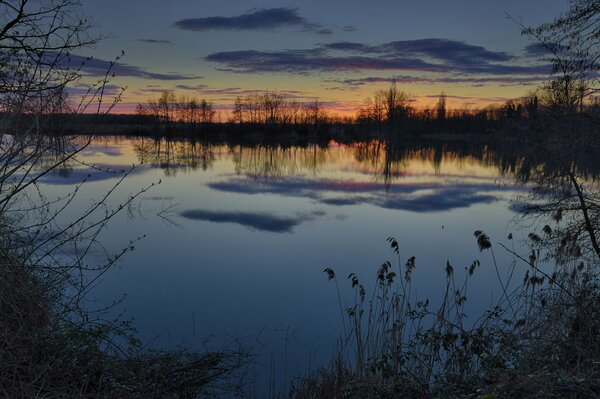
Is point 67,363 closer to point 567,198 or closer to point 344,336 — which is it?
point 344,336

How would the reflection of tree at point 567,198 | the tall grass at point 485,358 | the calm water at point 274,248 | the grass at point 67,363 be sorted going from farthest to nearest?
the reflection of tree at point 567,198 < the calm water at point 274,248 < the grass at point 67,363 < the tall grass at point 485,358

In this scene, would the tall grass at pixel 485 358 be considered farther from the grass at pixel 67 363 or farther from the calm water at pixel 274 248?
the grass at pixel 67 363

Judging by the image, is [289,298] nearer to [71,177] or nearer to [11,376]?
[11,376]

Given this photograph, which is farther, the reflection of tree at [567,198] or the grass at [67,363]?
the reflection of tree at [567,198]

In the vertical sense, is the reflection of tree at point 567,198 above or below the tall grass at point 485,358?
above

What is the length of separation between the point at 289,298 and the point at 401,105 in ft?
284

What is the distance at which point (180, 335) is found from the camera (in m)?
7.43

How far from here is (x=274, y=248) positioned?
13.0 meters

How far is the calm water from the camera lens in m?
7.93

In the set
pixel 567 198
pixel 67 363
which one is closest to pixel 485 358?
pixel 67 363

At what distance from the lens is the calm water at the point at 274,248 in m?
7.93

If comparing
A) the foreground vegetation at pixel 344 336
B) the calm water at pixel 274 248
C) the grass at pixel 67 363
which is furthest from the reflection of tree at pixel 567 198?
the grass at pixel 67 363

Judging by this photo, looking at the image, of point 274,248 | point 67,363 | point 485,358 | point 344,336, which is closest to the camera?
point 67,363

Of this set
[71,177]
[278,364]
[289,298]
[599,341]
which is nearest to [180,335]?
[278,364]
